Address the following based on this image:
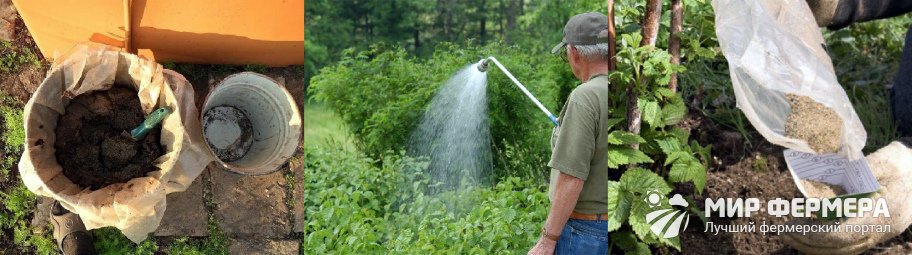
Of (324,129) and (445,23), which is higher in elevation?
(445,23)

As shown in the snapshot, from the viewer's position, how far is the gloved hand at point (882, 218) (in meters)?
2.82

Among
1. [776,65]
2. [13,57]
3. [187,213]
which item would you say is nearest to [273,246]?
[187,213]

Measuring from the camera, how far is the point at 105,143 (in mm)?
2850

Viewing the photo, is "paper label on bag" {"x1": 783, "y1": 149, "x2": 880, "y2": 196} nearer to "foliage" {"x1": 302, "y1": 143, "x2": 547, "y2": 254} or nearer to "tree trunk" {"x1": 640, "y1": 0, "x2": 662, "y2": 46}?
"tree trunk" {"x1": 640, "y1": 0, "x2": 662, "y2": 46}

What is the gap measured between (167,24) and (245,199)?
0.73 m

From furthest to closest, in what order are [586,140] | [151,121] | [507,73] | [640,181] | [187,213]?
[187,213], [640,181], [151,121], [507,73], [586,140]

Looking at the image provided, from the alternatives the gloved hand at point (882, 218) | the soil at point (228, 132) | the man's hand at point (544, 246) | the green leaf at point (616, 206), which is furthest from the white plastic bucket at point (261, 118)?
the gloved hand at point (882, 218)

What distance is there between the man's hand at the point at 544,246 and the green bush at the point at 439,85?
0.67 ft

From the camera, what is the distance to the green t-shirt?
2461 mm

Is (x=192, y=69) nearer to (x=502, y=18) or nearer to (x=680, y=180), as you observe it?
(x=502, y=18)

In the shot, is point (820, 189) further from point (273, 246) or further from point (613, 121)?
point (273, 246)

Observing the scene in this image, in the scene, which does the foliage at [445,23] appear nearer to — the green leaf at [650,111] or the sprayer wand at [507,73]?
the sprayer wand at [507,73]

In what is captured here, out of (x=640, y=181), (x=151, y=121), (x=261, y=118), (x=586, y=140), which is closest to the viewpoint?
(x=586, y=140)

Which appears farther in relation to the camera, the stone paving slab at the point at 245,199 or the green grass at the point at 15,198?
the stone paving slab at the point at 245,199
